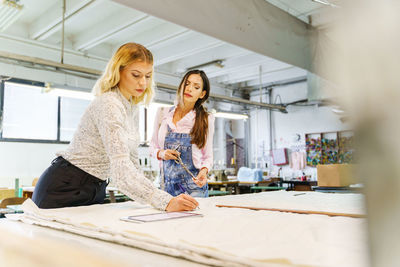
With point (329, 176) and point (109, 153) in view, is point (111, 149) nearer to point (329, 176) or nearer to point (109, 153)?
point (109, 153)

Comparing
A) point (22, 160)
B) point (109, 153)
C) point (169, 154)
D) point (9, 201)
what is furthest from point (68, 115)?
point (109, 153)

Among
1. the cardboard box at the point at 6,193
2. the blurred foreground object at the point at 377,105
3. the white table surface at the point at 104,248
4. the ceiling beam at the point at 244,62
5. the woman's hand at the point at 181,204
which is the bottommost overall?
the cardboard box at the point at 6,193

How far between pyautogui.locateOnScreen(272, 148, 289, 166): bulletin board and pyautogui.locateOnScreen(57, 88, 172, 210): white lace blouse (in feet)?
27.8

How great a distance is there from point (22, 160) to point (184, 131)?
571 cm

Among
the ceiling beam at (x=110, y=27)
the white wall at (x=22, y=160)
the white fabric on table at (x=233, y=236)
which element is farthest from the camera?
the white wall at (x=22, y=160)

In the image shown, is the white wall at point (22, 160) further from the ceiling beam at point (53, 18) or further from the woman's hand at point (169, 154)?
the woman's hand at point (169, 154)

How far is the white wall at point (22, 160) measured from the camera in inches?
253

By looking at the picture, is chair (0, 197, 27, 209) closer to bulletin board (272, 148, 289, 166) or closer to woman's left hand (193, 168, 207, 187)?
woman's left hand (193, 168, 207, 187)

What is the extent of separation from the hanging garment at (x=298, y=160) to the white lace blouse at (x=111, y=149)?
8.31 metres

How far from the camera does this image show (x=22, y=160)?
668 cm

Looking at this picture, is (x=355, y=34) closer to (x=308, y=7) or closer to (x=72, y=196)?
(x=72, y=196)

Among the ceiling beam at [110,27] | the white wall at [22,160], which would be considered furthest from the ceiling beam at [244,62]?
the white wall at [22,160]

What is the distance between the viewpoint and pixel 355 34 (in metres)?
0.20

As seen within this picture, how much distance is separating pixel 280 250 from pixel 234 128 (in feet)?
32.9
